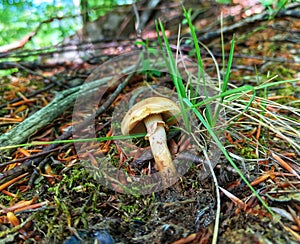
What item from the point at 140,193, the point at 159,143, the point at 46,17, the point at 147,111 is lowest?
the point at 140,193

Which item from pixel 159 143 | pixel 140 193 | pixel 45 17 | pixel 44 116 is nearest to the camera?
pixel 140 193

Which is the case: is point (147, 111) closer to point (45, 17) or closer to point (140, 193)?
point (140, 193)

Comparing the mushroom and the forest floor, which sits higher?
the mushroom

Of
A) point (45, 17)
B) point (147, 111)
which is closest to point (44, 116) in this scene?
point (147, 111)

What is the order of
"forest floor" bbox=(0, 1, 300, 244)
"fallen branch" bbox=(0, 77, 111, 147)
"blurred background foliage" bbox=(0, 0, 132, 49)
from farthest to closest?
"blurred background foliage" bbox=(0, 0, 132, 49) < "fallen branch" bbox=(0, 77, 111, 147) < "forest floor" bbox=(0, 1, 300, 244)

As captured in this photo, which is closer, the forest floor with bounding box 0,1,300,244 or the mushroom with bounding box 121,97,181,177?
the forest floor with bounding box 0,1,300,244

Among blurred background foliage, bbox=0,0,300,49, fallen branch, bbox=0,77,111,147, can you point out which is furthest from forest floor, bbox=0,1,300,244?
blurred background foliage, bbox=0,0,300,49

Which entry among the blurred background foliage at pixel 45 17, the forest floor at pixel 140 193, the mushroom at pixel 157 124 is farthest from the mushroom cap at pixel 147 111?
the blurred background foliage at pixel 45 17

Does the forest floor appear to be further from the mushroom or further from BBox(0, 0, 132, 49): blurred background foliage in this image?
BBox(0, 0, 132, 49): blurred background foliage
